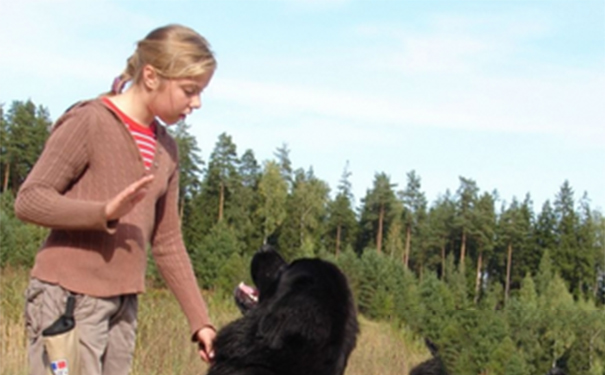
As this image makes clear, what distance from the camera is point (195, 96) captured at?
333cm

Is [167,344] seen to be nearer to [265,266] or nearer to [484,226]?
[265,266]

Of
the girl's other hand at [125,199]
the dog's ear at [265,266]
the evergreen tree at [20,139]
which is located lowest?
the dog's ear at [265,266]

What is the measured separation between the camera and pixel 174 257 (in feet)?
12.1

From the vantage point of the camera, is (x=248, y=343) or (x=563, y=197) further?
(x=563, y=197)

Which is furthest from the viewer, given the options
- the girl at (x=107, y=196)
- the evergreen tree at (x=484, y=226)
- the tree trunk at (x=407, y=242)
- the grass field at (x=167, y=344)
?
the tree trunk at (x=407, y=242)

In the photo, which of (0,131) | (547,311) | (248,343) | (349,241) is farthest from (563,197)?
(248,343)

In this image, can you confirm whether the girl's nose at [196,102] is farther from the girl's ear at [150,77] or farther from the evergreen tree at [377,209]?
the evergreen tree at [377,209]

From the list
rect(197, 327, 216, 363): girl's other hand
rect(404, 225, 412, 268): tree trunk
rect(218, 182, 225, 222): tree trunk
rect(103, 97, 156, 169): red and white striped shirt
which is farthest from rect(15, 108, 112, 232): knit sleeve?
rect(404, 225, 412, 268): tree trunk

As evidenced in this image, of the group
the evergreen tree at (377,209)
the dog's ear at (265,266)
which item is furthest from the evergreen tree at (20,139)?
the dog's ear at (265,266)

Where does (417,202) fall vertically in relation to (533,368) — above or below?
above

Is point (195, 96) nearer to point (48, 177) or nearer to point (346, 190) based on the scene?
point (48, 177)

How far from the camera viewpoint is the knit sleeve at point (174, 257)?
3650 mm

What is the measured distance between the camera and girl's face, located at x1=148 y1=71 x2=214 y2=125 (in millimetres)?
3250

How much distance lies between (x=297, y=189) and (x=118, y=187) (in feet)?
166
